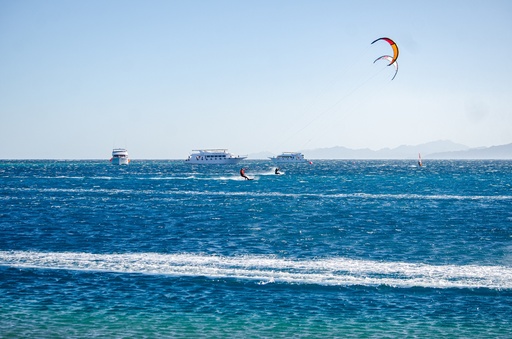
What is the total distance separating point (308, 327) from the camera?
56.5 feet

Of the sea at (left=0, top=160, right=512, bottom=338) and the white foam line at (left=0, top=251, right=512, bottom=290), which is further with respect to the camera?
the white foam line at (left=0, top=251, right=512, bottom=290)

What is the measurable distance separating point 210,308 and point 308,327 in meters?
3.66

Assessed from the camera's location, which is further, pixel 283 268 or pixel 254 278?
pixel 283 268

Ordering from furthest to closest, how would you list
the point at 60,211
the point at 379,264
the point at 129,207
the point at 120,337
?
the point at 129,207, the point at 60,211, the point at 379,264, the point at 120,337

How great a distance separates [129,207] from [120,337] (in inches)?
1707

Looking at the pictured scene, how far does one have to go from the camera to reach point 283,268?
25.7 m

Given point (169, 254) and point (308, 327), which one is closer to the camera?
point (308, 327)

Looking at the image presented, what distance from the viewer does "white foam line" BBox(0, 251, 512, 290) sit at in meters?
→ 23.0

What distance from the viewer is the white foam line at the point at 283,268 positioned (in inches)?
906

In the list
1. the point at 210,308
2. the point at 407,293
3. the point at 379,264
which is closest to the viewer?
the point at 210,308

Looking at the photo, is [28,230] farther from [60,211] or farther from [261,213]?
[261,213]

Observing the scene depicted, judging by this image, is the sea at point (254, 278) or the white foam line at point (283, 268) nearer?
the sea at point (254, 278)

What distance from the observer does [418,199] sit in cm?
7150

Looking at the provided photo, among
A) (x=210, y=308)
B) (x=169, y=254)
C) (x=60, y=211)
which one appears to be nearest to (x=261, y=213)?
(x=60, y=211)
